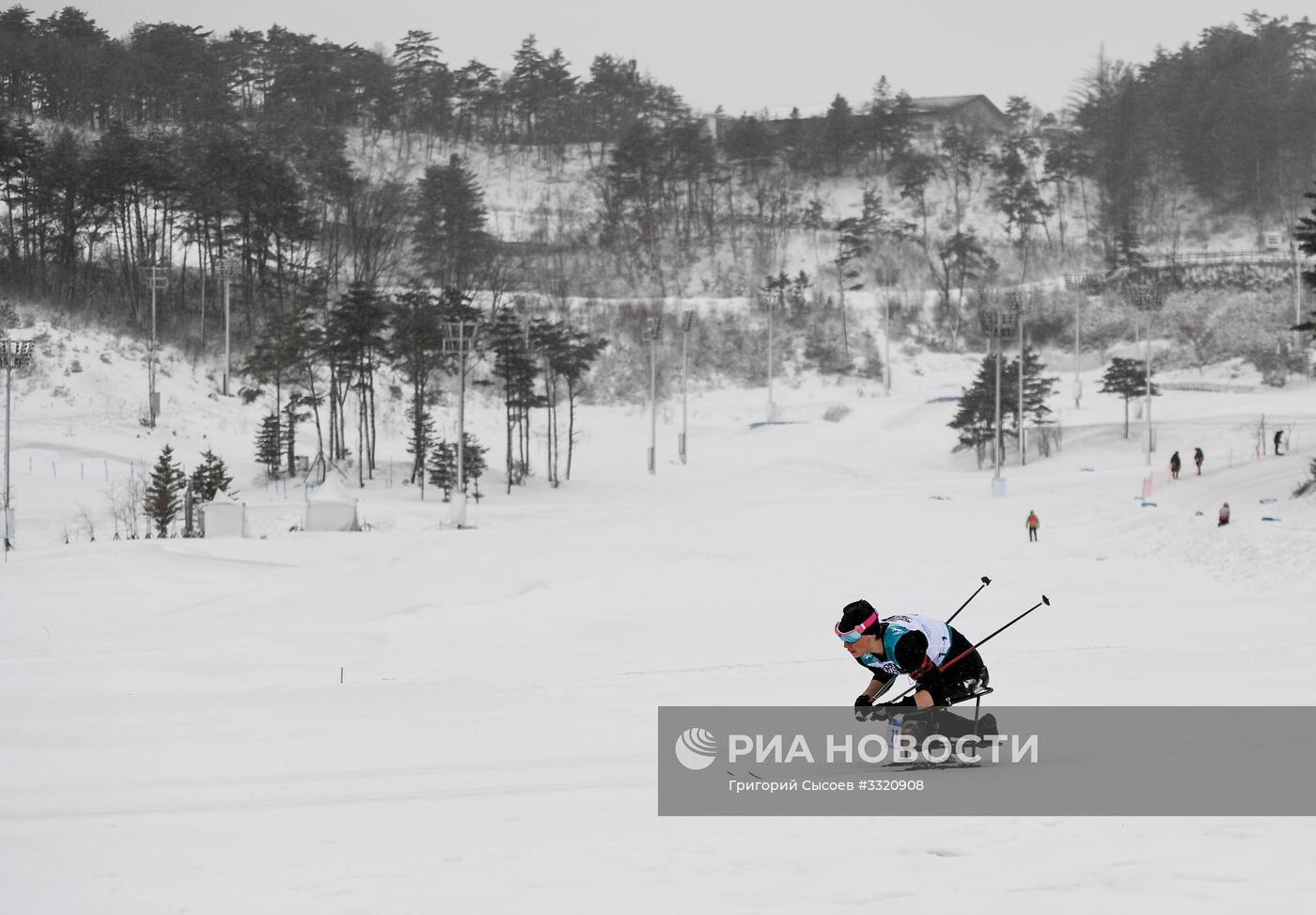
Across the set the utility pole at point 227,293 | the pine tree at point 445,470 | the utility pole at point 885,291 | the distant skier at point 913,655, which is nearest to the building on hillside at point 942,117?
the utility pole at point 885,291

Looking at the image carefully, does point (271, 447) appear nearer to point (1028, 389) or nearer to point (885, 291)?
point (1028, 389)

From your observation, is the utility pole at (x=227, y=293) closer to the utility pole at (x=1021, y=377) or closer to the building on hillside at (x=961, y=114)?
the utility pole at (x=1021, y=377)

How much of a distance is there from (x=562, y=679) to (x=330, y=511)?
23.8 m

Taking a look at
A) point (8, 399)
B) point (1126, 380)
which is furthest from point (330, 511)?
point (1126, 380)

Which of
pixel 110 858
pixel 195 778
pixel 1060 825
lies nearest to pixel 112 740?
pixel 195 778

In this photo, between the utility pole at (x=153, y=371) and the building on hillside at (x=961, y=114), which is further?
the building on hillside at (x=961, y=114)

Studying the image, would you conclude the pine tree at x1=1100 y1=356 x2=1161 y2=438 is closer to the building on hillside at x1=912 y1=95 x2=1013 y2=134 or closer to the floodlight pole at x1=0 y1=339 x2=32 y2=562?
the floodlight pole at x1=0 y1=339 x2=32 y2=562

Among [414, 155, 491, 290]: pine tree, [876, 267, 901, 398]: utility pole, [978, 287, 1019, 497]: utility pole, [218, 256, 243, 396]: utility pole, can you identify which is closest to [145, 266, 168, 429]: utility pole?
[218, 256, 243, 396]: utility pole

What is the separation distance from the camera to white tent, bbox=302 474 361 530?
37.0 m

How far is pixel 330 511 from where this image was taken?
37.1m

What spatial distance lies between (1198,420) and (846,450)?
17.9 metres

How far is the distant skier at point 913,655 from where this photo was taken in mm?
7656

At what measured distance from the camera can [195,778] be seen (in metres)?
10.1

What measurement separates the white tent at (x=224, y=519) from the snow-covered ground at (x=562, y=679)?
2313 millimetres
